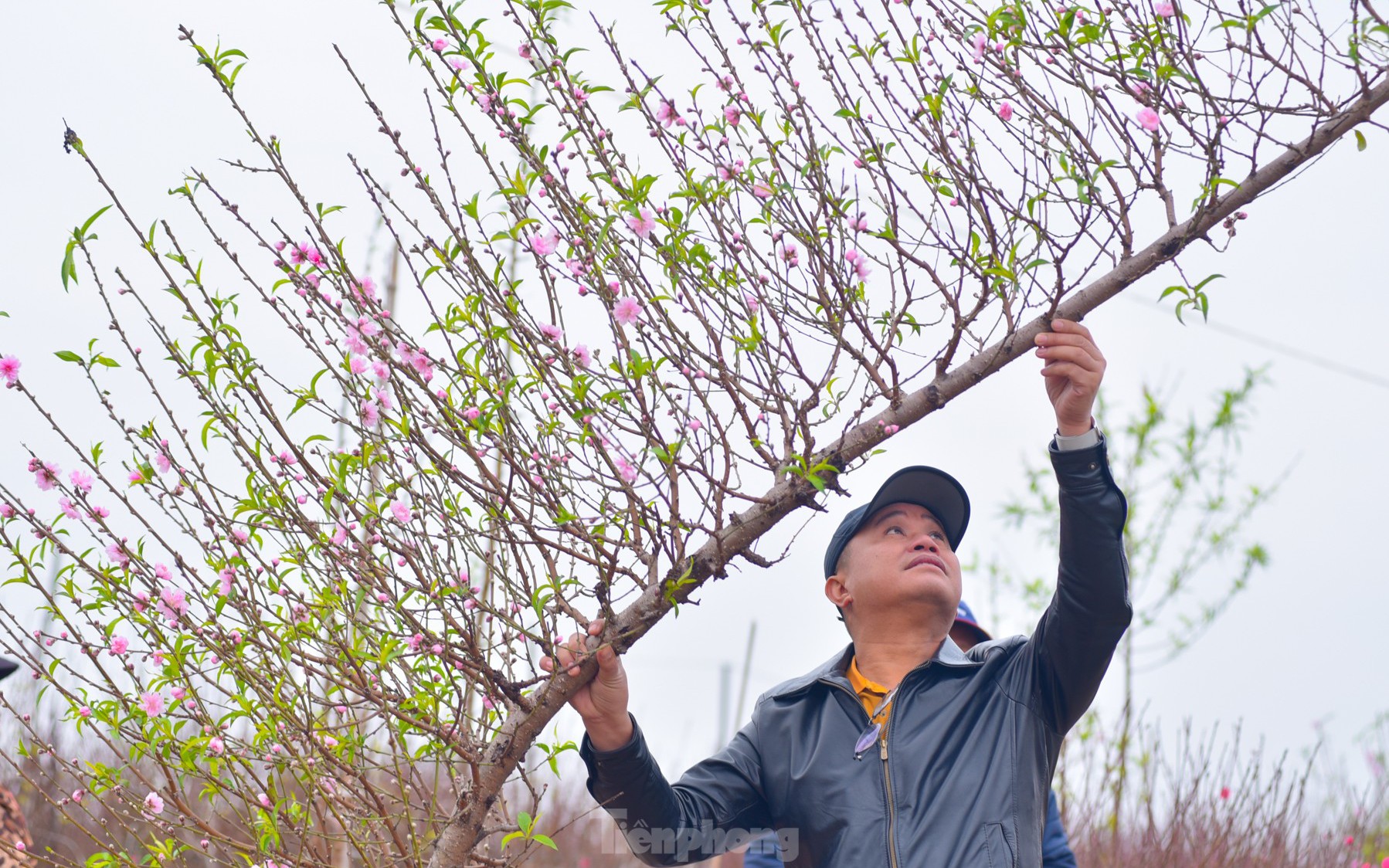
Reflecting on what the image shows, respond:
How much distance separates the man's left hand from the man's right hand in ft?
3.11

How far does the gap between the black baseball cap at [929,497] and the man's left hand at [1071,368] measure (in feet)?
2.02

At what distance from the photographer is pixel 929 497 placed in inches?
117

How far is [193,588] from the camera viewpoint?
8.13 ft

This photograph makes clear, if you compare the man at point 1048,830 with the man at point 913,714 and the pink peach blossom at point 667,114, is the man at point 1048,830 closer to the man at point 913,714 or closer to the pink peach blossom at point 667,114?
the man at point 913,714

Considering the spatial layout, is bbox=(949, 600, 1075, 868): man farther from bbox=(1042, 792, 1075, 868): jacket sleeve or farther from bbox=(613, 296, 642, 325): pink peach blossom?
bbox=(613, 296, 642, 325): pink peach blossom

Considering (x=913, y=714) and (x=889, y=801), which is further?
(x=913, y=714)

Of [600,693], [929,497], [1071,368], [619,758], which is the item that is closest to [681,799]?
[619,758]

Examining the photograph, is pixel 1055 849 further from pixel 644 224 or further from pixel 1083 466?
pixel 644 224

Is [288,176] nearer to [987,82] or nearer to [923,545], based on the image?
[987,82]

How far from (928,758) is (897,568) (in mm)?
454

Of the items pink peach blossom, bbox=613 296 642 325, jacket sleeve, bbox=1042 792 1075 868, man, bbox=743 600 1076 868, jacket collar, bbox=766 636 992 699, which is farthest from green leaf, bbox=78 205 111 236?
jacket sleeve, bbox=1042 792 1075 868

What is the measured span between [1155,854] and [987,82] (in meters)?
3.86

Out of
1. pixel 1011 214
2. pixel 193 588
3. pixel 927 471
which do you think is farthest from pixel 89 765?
pixel 1011 214

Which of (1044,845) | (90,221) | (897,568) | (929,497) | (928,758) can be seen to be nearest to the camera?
(90,221)
